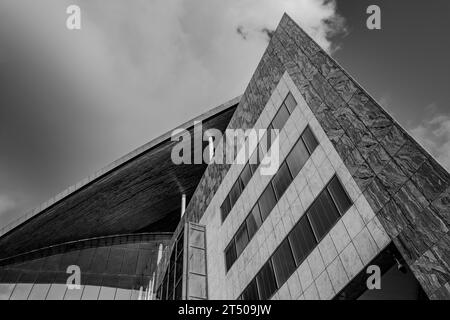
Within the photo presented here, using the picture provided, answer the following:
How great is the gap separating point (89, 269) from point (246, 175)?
27109 millimetres

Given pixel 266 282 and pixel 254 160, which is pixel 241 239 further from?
pixel 254 160

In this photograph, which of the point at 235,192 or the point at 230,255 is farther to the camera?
the point at 235,192

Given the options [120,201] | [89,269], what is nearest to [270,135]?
[120,201]

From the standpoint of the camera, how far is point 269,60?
20703 millimetres

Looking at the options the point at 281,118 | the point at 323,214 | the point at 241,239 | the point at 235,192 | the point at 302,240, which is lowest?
the point at 302,240

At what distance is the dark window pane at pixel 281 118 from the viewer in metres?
17.2

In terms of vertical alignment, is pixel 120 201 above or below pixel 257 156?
above

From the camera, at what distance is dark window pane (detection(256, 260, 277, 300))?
46.1ft

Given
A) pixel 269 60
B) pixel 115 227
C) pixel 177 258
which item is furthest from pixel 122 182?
pixel 269 60

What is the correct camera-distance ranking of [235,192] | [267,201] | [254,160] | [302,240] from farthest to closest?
[235,192]
[254,160]
[267,201]
[302,240]

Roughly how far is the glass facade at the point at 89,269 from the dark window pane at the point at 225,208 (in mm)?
18728

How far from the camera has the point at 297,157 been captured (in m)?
15.0

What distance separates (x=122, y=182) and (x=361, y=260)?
94.3ft

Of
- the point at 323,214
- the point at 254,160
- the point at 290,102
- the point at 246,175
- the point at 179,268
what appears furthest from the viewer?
the point at 179,268
